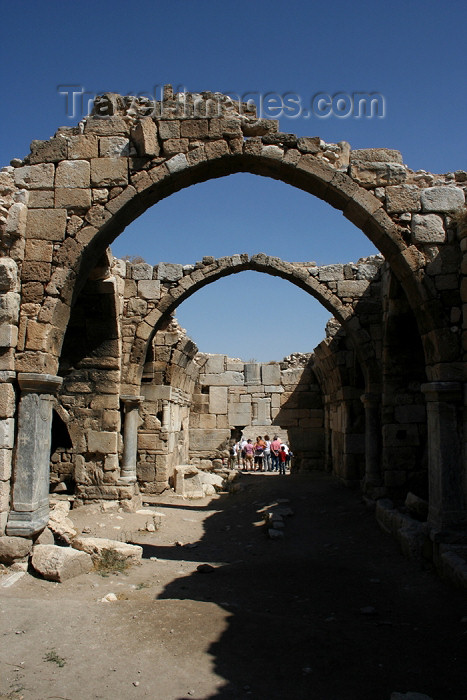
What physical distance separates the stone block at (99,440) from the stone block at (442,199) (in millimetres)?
6829

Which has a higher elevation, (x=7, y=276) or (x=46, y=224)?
(x=46, y=224)

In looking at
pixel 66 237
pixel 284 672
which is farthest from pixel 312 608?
pixel 66 237

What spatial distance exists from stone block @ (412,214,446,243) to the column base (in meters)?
5.20

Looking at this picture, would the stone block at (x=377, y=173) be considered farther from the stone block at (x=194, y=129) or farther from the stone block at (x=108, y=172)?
the stone block at (x=108, y=172)

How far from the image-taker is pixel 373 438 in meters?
11.3

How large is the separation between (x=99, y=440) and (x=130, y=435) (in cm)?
91

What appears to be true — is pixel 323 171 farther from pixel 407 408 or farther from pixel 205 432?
pixel 205 432

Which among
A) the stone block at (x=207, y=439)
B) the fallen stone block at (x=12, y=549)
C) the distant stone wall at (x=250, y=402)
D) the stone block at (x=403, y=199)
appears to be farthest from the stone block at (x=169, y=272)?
the fallen stone block at (x=12, y=549)

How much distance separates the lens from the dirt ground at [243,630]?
3680 mm

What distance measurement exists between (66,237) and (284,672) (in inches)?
191

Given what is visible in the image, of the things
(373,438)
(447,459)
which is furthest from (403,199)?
(373,438)

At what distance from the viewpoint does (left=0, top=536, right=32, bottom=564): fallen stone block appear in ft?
19.0

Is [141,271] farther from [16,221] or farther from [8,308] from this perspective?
[8,308]

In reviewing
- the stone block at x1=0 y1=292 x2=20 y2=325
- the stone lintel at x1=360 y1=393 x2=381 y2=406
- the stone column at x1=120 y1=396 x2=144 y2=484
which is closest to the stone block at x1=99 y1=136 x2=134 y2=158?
the stone block at x1=0 y1=292 x2=20 y2=325
